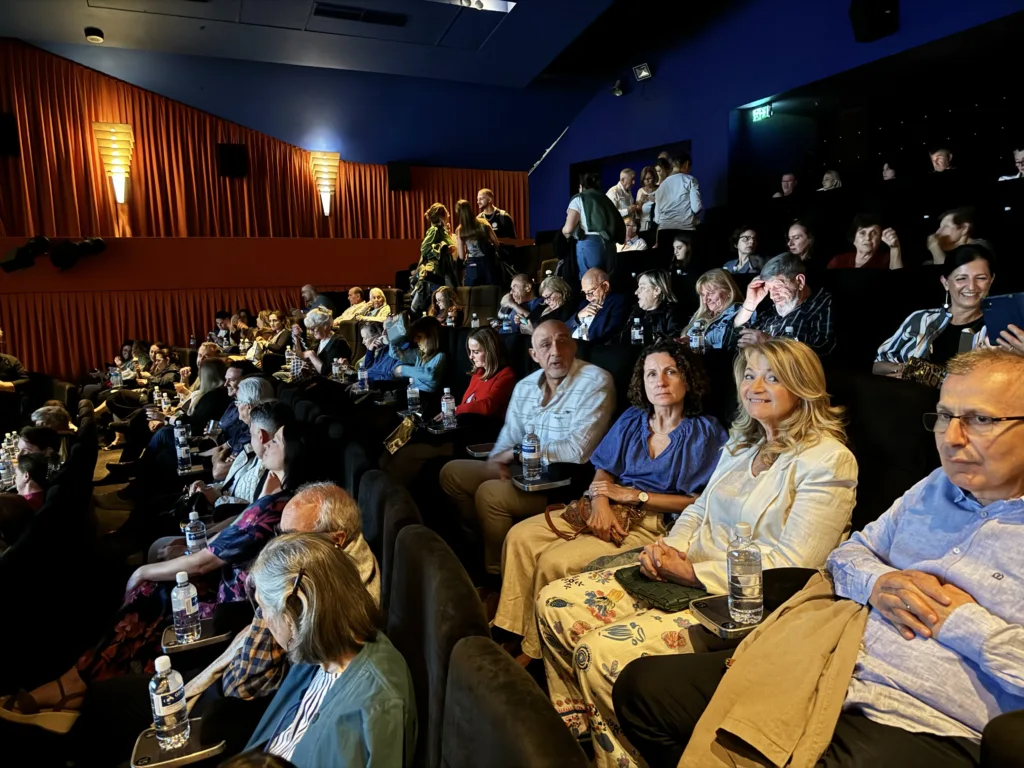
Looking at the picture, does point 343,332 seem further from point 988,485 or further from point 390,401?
point 988,485

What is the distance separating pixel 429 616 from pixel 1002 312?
1896mm

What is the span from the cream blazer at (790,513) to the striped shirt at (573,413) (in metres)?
0.92

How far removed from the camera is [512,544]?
2408 millimetres

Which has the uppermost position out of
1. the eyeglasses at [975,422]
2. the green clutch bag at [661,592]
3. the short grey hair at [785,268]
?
the short grey hair at [785,268]

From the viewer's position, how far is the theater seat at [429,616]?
1.13 metres

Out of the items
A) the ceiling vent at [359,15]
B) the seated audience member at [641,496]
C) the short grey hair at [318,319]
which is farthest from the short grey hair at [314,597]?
the ceiling vent at [359,15]

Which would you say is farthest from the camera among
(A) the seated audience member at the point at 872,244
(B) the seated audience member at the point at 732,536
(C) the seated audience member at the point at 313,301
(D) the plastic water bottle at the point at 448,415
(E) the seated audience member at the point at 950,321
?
(C) the seated audience member at the point at 313,301

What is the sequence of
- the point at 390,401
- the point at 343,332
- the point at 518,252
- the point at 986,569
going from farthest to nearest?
1. the point at 518,252
2. the point at 343,332
3. the point at 390,401
4. the point at 986,569

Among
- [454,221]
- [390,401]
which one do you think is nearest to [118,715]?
[390,401]

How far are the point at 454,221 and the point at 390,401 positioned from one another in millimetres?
8492

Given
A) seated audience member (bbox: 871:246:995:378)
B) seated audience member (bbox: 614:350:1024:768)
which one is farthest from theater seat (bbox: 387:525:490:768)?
seated audience member (bbox: 871:246:995:378)

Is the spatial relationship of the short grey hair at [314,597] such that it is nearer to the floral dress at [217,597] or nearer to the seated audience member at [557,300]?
the floral dress at [217,597]

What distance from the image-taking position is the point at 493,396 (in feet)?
12.4

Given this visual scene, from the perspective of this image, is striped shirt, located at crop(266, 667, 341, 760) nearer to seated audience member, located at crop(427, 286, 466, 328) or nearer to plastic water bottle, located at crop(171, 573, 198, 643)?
plastic water bottle, located at crop(171, 573, 198, 643)
